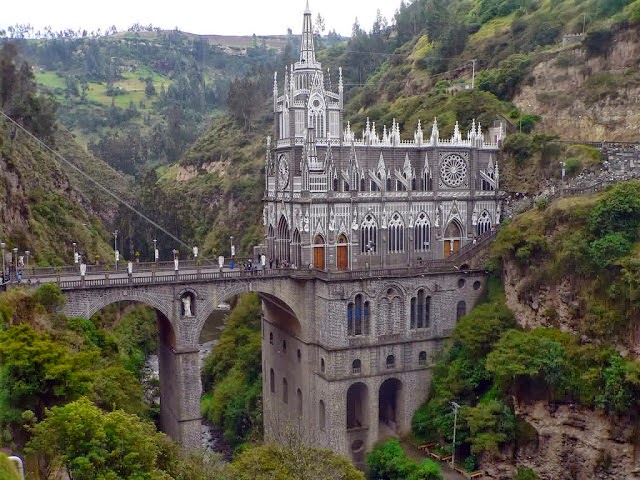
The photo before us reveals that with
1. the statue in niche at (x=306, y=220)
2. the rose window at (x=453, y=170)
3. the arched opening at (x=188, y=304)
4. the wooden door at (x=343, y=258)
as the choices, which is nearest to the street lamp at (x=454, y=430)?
the wooden door at (x=343, y=258)

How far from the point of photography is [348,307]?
45.4 meters

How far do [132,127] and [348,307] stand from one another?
108 m

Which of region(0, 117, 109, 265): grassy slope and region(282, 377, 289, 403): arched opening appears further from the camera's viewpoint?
region(0, 117, 109, 265): grassy slope

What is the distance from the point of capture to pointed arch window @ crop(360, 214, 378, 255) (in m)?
47.6

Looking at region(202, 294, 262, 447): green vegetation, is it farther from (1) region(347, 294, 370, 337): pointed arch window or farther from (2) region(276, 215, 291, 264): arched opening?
(2) region(276, 215, 291, 264): arched opening

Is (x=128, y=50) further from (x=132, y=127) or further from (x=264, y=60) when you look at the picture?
(x=132, y=127)

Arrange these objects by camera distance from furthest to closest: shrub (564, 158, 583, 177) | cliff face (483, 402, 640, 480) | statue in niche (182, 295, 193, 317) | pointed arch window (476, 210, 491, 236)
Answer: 1. pointed arch window (476, 210, 491, 236)
2. shrub (564, 158, 583, 177)
3. statue in niche (182, 295, 193, 317)
4. cliff face (483, 402, 640, 480)

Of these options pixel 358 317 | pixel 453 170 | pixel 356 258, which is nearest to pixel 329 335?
pixel 358 317

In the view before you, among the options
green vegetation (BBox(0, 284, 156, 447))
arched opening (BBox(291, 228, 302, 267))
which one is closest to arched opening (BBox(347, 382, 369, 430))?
arched opening (BBox(291, 228, 302, 267))

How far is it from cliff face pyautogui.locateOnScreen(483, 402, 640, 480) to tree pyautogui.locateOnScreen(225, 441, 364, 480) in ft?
48.9

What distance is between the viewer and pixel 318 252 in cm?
4622

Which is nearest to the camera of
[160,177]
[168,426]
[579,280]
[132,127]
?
[579,280]

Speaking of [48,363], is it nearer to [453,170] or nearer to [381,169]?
[381,169]

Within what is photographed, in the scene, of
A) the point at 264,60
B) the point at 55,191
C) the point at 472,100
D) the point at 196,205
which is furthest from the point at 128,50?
the point at 472,100
